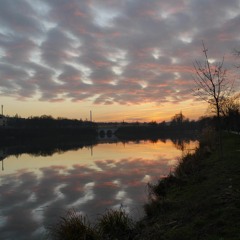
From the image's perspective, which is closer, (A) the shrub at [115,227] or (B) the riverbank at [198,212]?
(B) the riverbank at [198,212]

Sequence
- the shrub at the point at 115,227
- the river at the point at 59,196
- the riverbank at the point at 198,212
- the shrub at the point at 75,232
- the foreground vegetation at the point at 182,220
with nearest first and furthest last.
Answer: the riverbank at the point at 198,212 < the foreground vegetation at the point at 182,220 < the shrub at the point at 75,232 < the shrub at the point at 115,227 < the river at the point at 59,196

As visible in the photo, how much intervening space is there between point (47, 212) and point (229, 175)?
8334 millimetres

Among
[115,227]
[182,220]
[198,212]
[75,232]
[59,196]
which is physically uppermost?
[198,212]

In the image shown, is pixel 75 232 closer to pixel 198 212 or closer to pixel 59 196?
pixel 198 212

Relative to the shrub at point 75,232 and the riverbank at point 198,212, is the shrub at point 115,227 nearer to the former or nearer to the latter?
the riverbank at point 198,212

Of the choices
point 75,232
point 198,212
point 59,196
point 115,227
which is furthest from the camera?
point 59,196

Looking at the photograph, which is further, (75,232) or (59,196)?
(59,196)

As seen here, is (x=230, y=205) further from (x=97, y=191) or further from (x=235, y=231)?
(x=97, y=191)

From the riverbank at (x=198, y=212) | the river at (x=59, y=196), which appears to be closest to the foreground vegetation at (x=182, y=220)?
the riverbank at (x=198, y=212)

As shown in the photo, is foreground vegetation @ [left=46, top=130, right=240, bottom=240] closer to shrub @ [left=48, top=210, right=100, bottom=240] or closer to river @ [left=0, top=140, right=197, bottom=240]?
shrub @ [left=48, top=210, right=100, bottom=240]

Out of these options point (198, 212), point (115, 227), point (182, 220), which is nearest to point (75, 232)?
point (115, 227)

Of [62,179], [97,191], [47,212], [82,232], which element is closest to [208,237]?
[82,232]

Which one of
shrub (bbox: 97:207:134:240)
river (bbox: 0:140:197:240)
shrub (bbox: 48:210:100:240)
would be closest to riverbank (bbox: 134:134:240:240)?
shrub (bbox: 97:207:134:240)

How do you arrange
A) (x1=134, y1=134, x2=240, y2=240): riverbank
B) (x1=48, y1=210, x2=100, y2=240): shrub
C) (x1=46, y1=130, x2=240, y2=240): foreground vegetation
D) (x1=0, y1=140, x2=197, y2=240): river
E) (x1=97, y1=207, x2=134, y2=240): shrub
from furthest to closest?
(x1=0, y1=140, x2=197, y2=240): river → (x1=97, y1=207, x2=134, y2=240): shrub → (x1=48, y1=210, x2=100, y2=240): shrub → (x1=46, y1=130, x2=240, y2=240): foreground vegetation → (x1=134, y1=134, x2=240, y2=240): riverbank
